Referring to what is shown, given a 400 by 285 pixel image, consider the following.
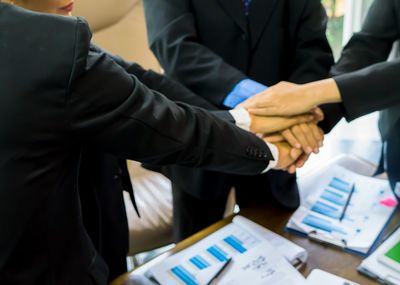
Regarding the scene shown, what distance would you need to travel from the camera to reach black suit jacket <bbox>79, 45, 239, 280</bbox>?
931mm

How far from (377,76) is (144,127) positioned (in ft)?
2.05

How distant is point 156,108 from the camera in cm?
75

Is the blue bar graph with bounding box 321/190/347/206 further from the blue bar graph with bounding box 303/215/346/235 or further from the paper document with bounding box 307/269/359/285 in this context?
the paper document with bounding box 307/269/359/285

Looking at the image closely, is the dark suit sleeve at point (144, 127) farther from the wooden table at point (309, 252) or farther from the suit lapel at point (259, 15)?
the suit lapel at point (259, 15)

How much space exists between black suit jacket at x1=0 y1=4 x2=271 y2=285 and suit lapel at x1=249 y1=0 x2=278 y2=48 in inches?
17.0

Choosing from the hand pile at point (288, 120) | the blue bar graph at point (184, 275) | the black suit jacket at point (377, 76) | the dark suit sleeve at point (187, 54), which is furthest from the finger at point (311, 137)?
the blue bar graph at point (184, 275)

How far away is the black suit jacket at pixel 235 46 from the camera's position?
1143 millimetres

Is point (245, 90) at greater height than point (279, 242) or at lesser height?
greater

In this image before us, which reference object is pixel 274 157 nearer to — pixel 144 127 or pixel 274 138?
pixel 274 138

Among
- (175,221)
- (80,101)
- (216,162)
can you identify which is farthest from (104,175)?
(175,221)

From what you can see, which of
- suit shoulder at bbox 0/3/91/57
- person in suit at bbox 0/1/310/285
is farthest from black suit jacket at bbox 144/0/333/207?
suit shoulder at bbox 0/3/91/57

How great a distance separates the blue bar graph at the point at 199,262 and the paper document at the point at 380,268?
313 mm

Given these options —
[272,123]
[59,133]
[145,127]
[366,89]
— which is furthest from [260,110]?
[59,133]

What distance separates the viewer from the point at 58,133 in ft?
2.04
